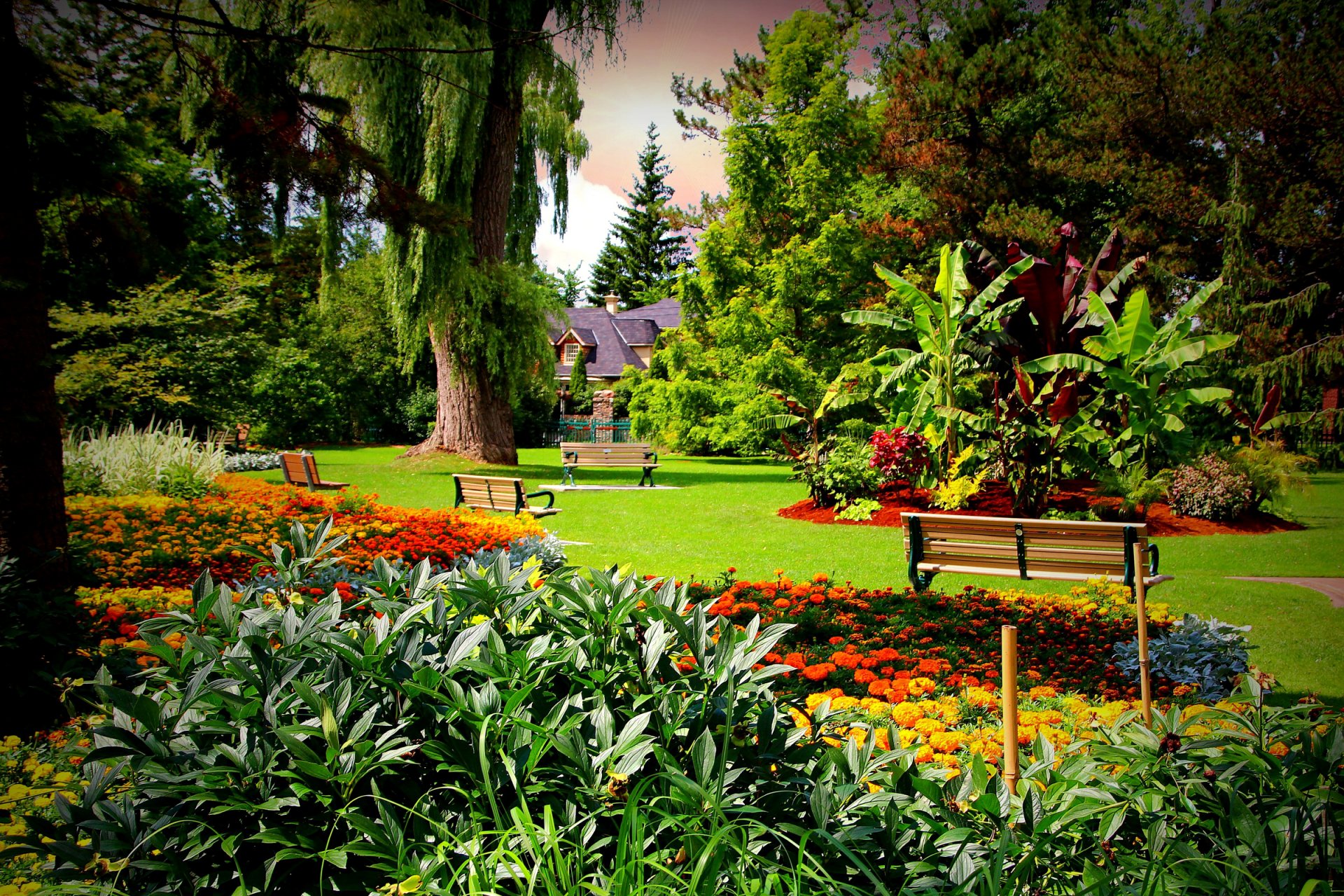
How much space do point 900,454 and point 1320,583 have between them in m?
5.24

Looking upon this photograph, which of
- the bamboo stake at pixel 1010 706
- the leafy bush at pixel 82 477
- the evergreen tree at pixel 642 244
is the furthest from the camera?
the evergreen tree at pixel 642 244

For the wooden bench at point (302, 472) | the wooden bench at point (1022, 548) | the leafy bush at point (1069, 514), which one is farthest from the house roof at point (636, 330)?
the wooden bench at point (1022, 548)

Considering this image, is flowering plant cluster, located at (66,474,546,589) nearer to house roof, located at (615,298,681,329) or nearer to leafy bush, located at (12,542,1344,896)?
leafy bush, located at (12,542,1344,896)

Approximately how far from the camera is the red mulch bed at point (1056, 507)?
940 centimetres

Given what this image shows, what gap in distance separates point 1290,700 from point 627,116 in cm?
777

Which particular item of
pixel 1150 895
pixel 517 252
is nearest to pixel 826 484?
pixel 1150 895

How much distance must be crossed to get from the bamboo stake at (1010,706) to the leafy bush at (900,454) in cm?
949

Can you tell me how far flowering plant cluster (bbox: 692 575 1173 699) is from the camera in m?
3.78

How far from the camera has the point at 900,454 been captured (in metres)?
11.1

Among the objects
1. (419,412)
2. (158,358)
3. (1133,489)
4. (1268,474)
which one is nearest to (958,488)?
(1133,489)

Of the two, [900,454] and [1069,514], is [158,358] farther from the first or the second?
[1069,514]

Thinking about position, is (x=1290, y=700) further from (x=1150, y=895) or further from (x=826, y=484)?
(x=826, y=484)

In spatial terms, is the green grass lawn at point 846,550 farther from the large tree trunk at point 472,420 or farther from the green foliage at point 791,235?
the green foliage at point 791,235

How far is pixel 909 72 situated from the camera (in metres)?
21.8
